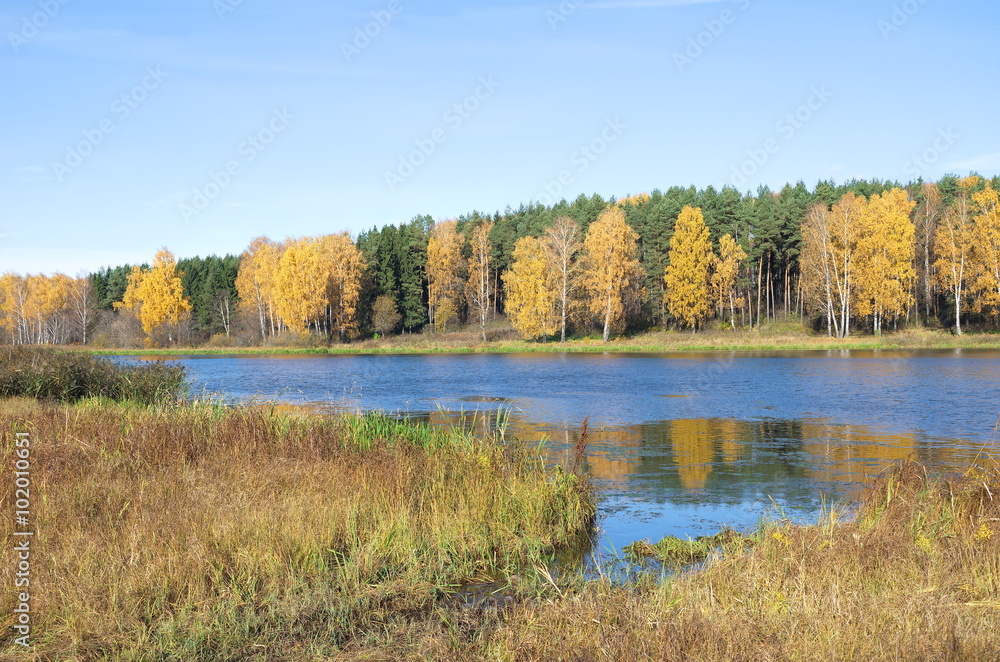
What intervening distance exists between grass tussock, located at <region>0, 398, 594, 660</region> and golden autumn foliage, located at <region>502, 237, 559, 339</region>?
57.6 metres

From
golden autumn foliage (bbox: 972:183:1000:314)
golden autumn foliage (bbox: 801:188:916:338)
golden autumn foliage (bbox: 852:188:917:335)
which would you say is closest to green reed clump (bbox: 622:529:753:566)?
golden autumn foliage (bbox: 801:188:916:338)

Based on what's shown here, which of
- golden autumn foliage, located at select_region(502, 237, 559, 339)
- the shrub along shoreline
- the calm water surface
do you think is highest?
golden autumn foliage, located at select_region(502, 237, 559, 339)

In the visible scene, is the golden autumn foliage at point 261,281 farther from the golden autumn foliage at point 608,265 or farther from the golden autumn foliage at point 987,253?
the golden autumn foliage at point 987,253

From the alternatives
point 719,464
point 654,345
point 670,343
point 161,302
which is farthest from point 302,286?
point 719,464

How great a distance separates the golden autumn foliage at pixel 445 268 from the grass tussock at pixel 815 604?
78.5 m

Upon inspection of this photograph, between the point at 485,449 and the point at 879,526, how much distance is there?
5534 mm

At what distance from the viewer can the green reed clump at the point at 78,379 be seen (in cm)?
1806

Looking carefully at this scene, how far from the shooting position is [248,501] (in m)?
8.39

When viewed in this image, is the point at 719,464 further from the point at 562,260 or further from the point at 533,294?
the point at 533,294

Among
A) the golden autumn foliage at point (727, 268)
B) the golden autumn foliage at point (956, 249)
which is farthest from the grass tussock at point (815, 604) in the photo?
the golden autumn foliage at point (727, 268)

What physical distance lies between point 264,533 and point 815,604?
5.02 meters

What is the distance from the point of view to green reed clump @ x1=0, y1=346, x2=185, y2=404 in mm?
18062

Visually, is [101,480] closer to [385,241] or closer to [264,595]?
[264,595]

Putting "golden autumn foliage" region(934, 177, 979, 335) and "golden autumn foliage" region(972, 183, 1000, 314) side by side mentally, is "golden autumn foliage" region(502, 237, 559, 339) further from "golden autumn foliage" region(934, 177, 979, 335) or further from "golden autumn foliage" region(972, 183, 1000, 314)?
"golden autumn foliage" region(972, 183, 1000, 314)
